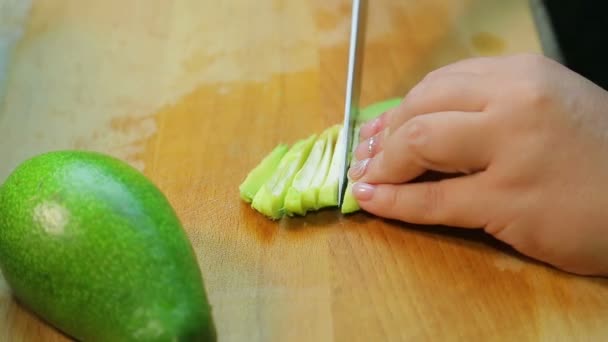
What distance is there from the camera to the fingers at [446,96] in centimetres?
104

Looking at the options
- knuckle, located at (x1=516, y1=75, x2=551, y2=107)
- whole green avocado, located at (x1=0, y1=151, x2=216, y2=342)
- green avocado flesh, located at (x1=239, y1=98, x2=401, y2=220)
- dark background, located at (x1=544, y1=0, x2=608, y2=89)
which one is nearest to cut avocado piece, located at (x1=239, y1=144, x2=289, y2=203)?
green avocado flesh, located at (x1=239, y1=98, x2=401, y2=220)

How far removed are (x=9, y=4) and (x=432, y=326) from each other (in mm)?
1134

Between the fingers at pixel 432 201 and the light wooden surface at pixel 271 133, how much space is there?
33 millimetres

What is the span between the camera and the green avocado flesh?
114 cm

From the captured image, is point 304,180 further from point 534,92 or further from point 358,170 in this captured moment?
point 534,92

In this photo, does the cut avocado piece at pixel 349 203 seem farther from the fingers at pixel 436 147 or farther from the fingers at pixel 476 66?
the fingers at pixel 476 66

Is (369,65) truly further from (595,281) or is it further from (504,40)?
(595,281)

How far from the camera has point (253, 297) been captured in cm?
104

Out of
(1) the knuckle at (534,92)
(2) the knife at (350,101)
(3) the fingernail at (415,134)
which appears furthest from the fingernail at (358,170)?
(1) the knuckle at (534,92)

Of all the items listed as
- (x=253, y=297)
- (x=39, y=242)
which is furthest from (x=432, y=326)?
(x=39, y=242)

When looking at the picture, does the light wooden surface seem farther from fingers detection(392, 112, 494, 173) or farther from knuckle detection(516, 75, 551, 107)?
knuckle detection(516, 75, 551, 107)

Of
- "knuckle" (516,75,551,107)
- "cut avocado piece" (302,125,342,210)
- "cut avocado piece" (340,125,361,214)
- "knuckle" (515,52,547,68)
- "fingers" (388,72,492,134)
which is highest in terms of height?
"knuckle" (515,52,547,68)

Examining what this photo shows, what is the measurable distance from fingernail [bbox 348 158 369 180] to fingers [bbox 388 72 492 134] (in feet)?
0.26

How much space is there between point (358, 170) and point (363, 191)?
0.16ft
